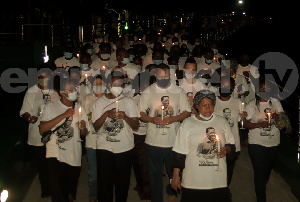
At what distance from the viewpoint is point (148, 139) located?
6664 millimetres

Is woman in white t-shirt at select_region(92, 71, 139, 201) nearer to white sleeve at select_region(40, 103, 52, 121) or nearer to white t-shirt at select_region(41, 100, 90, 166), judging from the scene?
white t-shirt at select_region(41, 100, 90, 166)

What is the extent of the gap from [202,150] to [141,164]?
240 cm

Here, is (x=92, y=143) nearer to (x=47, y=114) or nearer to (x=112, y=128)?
(x=112, y=128)

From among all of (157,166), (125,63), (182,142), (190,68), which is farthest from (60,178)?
(125,63)

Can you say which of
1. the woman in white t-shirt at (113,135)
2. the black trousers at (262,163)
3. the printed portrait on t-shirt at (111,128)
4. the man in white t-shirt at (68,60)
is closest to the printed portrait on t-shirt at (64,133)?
the woman in white t-shirt at (113,135)

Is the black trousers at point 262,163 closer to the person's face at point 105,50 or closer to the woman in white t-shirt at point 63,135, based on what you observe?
the woman in white t-shirt at point 63,135

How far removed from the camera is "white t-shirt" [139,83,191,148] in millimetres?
6512

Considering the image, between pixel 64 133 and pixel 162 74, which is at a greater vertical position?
pixel 162 74

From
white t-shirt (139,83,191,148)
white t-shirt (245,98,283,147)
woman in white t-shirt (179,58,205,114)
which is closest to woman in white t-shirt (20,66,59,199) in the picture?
white t-shirt (139,83,191,148)

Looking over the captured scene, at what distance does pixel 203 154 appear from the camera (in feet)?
16.6

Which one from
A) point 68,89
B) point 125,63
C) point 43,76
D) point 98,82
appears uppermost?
point 125,63

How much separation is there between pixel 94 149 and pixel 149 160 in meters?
0.91

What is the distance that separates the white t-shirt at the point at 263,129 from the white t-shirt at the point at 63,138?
8.70 ft

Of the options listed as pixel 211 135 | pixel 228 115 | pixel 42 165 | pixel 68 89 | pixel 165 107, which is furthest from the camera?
pixel 42 165
